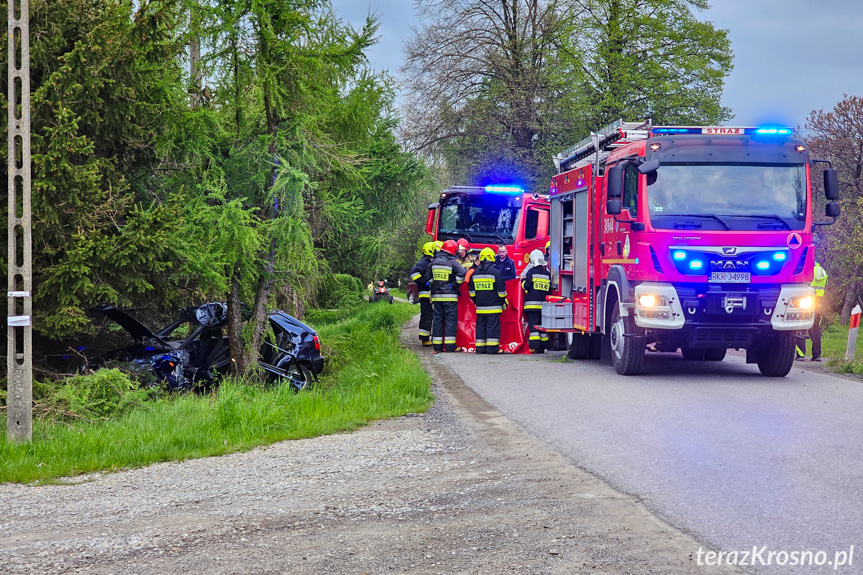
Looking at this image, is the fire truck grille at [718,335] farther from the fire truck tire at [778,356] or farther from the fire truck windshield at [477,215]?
the fire truck windshield at [477,215]

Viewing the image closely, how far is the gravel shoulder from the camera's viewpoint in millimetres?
4309

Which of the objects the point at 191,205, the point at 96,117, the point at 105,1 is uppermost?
the point at 105,1

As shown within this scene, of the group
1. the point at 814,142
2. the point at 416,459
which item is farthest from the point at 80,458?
the point at 814,142

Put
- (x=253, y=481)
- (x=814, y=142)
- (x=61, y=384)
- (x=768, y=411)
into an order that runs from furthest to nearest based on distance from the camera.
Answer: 1. (x=814, y=142)
2. (x=61, y=384)
3. (x=768, y=411)
4. (x=253, y=481)

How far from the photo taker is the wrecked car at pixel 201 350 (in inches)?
511

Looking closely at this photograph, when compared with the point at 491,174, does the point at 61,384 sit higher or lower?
lower

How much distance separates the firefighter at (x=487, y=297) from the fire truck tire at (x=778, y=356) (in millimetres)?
4720

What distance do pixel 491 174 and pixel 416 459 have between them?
24.3 m

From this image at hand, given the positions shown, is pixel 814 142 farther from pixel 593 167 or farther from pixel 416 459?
pixel 416 459

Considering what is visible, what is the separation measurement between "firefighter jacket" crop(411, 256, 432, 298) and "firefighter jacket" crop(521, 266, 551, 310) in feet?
6.73

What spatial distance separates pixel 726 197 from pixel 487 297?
5.07 meters

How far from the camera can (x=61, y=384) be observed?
10.9 meters

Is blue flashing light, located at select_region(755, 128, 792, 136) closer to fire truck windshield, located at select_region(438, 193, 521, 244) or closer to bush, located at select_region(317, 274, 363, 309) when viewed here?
fire truck windshield, located at select_region(438, 193, 521, 244)

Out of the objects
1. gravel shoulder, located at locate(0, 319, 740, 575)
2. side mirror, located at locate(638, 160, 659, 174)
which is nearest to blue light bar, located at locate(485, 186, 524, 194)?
side mirror, located at locate(638, 160, 659, 174)
